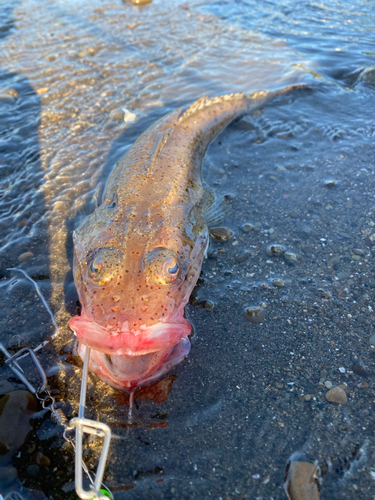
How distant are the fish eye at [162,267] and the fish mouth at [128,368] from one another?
53cm

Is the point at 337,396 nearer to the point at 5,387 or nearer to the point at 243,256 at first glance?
the point at 243,256

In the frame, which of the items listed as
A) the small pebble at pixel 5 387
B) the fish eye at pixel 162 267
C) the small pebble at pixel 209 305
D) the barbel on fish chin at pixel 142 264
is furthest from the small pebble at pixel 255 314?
the small pebble at pixel 5 387

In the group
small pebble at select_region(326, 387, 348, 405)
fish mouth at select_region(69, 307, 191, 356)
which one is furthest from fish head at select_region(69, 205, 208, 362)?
small pebble at select_region(326, 387, 348, 405)

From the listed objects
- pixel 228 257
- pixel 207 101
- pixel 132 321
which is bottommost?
pixel 228 257

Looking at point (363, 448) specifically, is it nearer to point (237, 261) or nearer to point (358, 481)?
point (358, 481)

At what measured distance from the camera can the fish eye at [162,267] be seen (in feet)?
8.36

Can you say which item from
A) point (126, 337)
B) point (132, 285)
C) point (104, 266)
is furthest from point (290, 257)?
point (126, 337)

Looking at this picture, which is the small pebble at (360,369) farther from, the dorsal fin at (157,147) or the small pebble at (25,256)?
the small pebble at (25,256)

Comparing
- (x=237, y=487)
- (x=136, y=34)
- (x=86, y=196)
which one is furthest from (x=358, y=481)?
(x=136, y=34)

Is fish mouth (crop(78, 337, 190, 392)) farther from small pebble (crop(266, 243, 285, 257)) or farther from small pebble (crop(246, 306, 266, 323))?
small pebble (crop(266, 243, 285, 257))

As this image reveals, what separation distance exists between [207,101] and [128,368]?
4584 mm

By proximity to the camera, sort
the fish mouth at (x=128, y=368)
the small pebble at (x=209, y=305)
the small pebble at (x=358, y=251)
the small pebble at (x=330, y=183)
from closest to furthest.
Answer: the fish mouth at (x=128, y=368) → the small pebble at (x=209, y=305) → the small pebble at (x=358, y=251) → the small pebble at (x=330, y=183)

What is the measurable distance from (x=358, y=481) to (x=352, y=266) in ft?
6.21

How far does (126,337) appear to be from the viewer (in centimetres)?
219
